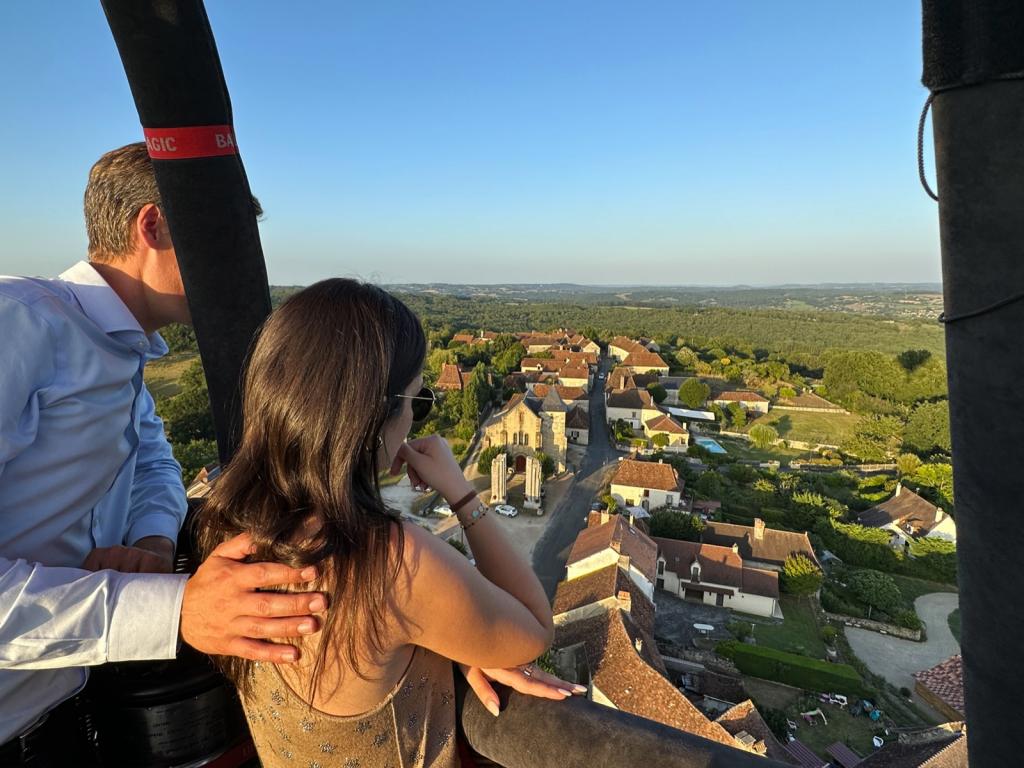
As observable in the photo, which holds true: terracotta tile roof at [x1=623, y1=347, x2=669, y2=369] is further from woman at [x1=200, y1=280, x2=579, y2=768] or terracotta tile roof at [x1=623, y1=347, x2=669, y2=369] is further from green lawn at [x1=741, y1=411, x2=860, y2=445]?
woman at [x1=200, y1=280, x2=579, y2=768]

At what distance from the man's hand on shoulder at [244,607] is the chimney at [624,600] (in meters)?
10.7

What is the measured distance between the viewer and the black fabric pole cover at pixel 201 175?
4.09 ft

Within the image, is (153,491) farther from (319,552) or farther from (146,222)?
(319,552)

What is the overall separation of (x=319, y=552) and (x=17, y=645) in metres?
0.51

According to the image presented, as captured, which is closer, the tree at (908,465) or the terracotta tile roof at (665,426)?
the tree at (908,465)

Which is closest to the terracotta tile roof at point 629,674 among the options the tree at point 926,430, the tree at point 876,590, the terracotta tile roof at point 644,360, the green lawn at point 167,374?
the tree at point 876,590

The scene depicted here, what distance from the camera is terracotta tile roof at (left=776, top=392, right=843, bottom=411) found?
1542 inches

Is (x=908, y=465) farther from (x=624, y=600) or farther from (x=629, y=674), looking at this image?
(x=629, y=674)

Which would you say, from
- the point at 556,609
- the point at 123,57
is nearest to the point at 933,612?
the point at 556,609

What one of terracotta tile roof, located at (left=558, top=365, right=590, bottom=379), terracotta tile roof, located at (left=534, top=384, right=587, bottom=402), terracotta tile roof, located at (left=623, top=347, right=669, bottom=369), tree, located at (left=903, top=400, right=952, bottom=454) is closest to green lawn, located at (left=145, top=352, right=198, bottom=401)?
terracotta tile roof, located at (left=534, top=384, right=587, bottom=402)

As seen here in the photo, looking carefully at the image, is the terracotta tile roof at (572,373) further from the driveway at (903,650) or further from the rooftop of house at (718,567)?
the driveway at (903,650)

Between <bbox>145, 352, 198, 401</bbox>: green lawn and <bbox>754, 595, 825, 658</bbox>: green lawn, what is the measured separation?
29.6m

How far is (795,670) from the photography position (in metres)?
11.7

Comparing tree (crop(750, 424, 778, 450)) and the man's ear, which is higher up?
the man's ear
